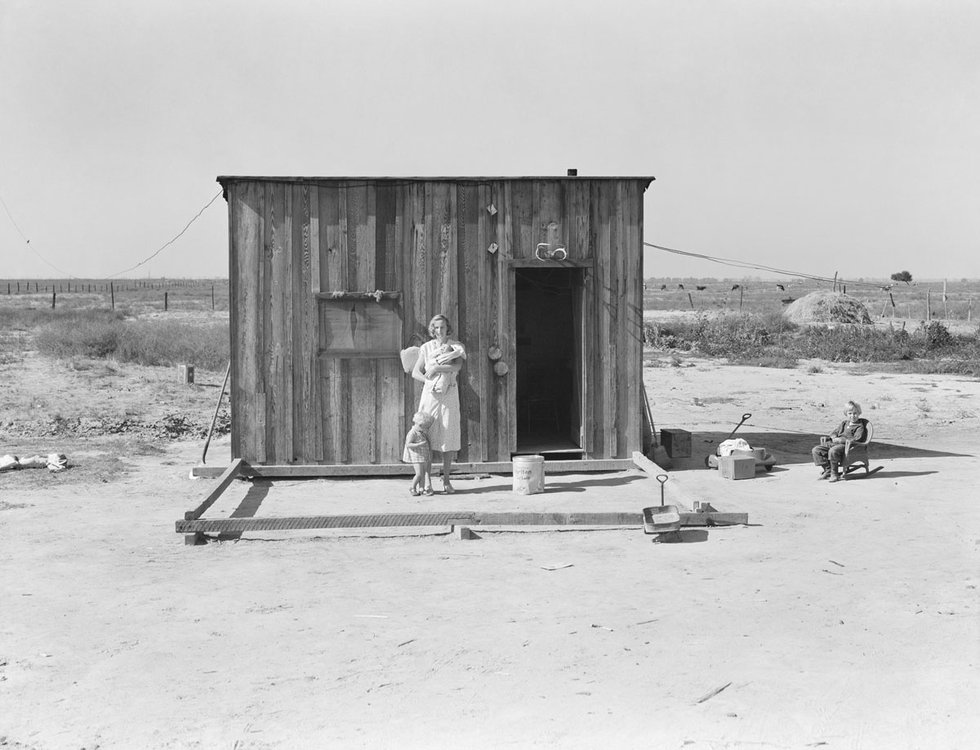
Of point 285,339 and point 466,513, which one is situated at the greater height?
point 285,339

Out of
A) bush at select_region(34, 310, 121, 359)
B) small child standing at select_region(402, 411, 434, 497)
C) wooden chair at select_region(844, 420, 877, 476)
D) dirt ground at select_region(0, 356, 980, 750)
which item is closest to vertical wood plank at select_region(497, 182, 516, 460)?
dirt ground at select_region(0, 356, 980, 750)

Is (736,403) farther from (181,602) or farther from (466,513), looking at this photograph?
(181,602)

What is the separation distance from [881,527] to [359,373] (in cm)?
615

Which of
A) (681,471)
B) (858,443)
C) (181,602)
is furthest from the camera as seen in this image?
(681,471)

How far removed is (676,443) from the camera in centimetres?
1513

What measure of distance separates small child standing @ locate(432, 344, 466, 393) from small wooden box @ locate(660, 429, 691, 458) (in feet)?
11.7

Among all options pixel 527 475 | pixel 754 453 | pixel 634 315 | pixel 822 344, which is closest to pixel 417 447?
pixel 527 475

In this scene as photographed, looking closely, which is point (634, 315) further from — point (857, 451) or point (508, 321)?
point (857, 451)

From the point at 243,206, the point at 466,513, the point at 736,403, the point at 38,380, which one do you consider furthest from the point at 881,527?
the point at 38,380

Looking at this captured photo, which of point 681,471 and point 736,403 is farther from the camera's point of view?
point 736,403

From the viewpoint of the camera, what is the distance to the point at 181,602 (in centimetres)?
846

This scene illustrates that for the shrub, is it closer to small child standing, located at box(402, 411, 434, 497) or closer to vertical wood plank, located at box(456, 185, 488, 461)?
vertical wood plank, located at box(456, 185, 488, 461)

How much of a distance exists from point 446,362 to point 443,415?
0.57 meters

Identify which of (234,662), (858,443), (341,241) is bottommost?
(234,662)
